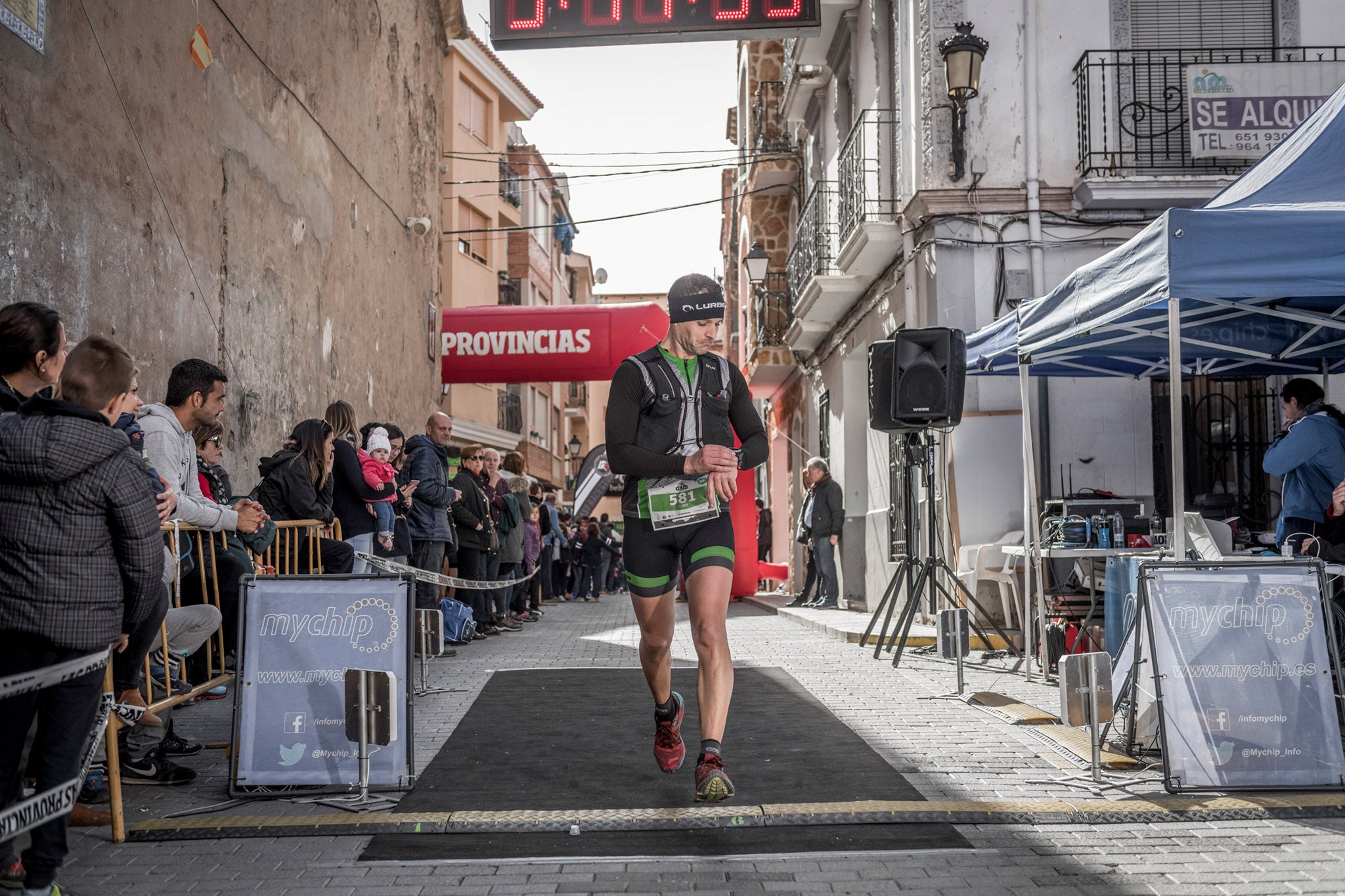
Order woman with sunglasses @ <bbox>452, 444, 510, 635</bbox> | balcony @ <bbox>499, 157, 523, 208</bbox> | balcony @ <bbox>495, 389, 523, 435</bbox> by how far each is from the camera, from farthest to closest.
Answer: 1. balcony @ <bbox>499, 157, 523, 208</bbox>
2. balcony @ <bbox>495, 389, 523, 435</bbox>
3. woman with sunglasses @ <bbox>452, 444, 510, 635</bbox>

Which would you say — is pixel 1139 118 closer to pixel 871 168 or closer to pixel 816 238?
pixel 871 168

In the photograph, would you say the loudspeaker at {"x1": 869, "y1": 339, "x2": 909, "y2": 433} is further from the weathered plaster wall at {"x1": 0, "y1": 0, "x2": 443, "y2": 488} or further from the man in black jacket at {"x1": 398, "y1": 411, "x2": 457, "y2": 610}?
the weathered plaster wall at {"x1": 0, "y1": 0, "x2": 443, "y2": 488}

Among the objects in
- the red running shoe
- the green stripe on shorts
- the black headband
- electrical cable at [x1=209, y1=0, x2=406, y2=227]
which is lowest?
the red running shoe

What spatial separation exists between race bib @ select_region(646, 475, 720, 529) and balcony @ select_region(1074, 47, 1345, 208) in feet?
28.5

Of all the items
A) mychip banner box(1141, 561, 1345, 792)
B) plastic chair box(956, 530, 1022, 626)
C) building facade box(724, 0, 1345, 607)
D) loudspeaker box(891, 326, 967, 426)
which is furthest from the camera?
building facade box(724, 0, 1345, 607)

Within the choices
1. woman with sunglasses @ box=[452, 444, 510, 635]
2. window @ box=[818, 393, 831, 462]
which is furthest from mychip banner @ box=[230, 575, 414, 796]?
window @ box=[818, 393, 831, 462]

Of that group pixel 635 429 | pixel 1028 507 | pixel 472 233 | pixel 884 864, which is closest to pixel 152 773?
pixel 635 429

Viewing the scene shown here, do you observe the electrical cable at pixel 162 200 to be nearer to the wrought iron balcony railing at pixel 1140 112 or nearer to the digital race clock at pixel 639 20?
the digital race clock at pixel 639 20

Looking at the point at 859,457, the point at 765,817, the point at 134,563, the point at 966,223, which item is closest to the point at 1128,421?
the point at 966,223

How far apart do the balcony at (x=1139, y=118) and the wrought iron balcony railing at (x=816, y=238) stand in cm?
562

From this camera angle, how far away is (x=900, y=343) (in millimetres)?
→ 10297

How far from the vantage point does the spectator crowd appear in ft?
12.3

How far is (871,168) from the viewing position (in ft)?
52.4

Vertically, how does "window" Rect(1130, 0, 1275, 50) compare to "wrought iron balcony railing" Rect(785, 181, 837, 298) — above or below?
above
